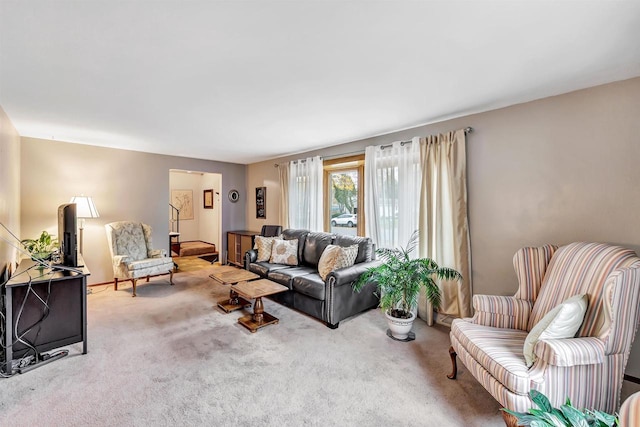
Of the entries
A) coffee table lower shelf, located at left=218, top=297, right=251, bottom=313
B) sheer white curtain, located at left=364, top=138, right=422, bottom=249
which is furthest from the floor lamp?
sheer white curtain, located at left=364, top=138, right=422, bottom=249

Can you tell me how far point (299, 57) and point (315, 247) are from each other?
2.77 m

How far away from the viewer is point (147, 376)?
2.20 meters

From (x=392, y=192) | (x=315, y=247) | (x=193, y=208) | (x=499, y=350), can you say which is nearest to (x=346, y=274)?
(x=315, y=247)

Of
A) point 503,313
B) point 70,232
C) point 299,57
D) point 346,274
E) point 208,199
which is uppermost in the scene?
point 299,57

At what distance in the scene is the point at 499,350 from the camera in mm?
1776

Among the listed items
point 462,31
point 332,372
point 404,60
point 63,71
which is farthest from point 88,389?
point 462,31

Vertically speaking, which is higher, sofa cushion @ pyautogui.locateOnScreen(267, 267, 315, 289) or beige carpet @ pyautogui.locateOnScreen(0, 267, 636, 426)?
sofa cushion @ pyautogui.locateOnScreen(267, 267, 315, 289)

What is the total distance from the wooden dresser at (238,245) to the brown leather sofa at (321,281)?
117 cm

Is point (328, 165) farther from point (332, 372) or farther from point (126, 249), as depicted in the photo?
point (126, 249)

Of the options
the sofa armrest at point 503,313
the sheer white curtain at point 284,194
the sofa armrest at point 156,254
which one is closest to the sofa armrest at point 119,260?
the sofa armrest at point 156,254

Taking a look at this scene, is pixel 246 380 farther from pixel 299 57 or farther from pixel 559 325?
pixel 299 57

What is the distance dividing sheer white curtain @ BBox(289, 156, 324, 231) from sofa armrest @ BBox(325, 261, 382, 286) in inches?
56.3

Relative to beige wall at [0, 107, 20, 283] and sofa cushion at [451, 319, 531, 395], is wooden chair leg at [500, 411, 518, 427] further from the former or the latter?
beige wall at [0, 107, 20, 283]

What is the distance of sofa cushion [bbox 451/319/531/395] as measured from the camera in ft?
5.08
